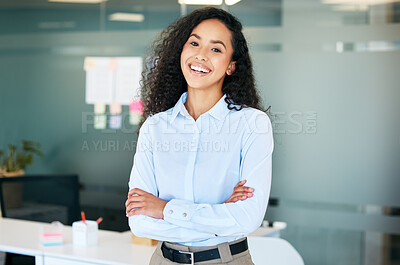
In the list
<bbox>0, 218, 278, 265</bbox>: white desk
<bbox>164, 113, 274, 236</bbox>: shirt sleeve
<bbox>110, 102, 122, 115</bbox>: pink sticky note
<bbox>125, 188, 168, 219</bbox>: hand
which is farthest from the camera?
<bbox>110, 102, 122, 115</bbox>: pink sticky note

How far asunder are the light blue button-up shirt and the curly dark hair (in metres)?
0.09

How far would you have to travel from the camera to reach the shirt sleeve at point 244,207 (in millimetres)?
1820

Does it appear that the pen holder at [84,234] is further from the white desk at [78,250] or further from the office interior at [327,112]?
the office interior at [327,112]

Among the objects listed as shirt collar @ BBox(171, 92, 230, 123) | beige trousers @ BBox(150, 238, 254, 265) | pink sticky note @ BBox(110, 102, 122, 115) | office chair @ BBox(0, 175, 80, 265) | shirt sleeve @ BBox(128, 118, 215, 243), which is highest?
shirt collar @ BBox(171, 92, 230, 123)

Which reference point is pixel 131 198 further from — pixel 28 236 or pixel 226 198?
pixel 28 236

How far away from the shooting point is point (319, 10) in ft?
15.3

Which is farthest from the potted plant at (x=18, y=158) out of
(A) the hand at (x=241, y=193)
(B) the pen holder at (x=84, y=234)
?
(A) the hand at (x=241, y=193)

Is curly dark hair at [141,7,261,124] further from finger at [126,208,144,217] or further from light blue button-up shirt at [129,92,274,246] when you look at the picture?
finger at [126,208,144,217]

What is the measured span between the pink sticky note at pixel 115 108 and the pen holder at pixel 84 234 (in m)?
2.66

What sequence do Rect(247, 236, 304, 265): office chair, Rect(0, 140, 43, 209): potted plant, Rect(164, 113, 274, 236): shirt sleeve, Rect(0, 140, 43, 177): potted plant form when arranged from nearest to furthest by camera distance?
Rect(164, 113, 274, 236): shirt sleeve → Rect(247, 236, 304, 265): office chair → Rect(0, 140, 43, 209): potted plant → Rect(0, 140, 43, 177): potted plant

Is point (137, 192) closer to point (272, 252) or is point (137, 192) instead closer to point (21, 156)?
point (272, 252)

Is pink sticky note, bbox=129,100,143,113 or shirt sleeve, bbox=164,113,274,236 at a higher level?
pink sticky note, bbox=129,100,143,113

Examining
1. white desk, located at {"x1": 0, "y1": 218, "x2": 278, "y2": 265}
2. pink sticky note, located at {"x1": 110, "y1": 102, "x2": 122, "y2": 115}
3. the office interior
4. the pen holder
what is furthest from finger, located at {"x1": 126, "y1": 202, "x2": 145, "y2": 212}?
pink sticky note, located at {"x1": 110, "y1": 102, "x2": 122, "y2": 115}

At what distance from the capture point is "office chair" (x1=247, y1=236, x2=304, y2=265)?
8.87ft
